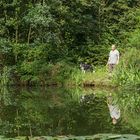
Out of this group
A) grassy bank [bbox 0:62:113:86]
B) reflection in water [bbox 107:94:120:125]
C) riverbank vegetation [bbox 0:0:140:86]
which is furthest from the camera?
riverbank vegetation [bbox 0:0:140:86]

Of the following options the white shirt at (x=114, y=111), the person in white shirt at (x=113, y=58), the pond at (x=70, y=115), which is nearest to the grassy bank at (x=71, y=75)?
the person in white shirt at (x=113, y=58)

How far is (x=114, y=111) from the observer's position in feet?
39.4

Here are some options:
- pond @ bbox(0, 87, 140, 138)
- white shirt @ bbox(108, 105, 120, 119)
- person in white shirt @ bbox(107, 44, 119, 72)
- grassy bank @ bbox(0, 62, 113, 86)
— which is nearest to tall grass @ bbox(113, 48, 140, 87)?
person in white shirt @ bbox(107, 44, 119, 72)

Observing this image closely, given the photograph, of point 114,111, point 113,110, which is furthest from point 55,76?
point 114,111

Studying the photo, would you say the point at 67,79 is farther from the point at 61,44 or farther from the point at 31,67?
the point at 61,44

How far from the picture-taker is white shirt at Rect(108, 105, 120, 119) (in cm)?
1106

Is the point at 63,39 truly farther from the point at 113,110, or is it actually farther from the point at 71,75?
the point at 113,110

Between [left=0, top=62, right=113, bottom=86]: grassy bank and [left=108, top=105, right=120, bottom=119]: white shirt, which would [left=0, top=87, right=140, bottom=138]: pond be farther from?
[left=0, top=62, right=113, bottom=86]: grassy bank

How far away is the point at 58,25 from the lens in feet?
80.0

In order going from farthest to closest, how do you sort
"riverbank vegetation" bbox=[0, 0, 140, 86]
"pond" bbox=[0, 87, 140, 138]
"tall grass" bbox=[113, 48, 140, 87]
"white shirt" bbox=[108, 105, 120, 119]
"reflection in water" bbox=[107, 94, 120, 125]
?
"riverbank vegetation" bbox=[0, 0, 140, 86], "tall grass" bbox=[113, 48, 140, 87], "white shirt" bbox=[108, 105, 120, 119], "reflection in water" bbox=[107, 94, 120, 125], "pond" bbox=[0, 87, 140, 138]

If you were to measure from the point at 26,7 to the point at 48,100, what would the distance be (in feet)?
31.7

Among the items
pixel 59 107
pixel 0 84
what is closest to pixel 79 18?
pixel 0 84

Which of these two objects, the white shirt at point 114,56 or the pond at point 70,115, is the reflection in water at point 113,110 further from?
the white shirt at point 114,56

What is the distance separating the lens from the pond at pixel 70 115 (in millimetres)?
8938
